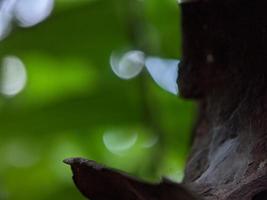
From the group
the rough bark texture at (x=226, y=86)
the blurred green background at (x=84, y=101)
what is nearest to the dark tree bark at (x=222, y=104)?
the rough bark texture at (x=226, y=86)

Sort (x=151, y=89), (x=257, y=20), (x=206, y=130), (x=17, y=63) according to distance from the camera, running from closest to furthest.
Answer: (x=257, y=20), (x=206, y=130), (x=151, y=89), (x=17, y=63)

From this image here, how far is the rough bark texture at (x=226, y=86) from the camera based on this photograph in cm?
68

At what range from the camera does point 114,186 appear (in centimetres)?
61

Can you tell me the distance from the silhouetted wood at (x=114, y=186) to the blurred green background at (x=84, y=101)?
0.84 meters

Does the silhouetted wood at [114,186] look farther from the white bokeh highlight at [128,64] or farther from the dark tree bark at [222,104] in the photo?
the white bokeh highlight at [128,64]

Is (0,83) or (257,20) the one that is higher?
(257,20)

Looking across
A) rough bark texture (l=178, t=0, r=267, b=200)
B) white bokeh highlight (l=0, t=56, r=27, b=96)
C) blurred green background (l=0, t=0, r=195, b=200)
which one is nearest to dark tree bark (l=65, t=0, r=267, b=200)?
rough bark texture (l=178, t=0, r=267, b=200)

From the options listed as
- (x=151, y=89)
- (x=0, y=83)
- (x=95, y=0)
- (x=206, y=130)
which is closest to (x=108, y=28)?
(x=95, y=0)

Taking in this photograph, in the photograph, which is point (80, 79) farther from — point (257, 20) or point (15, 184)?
point (257, 20)

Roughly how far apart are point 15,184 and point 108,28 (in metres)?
0.42

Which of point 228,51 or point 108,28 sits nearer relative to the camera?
point 228,51

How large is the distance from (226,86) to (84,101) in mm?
782

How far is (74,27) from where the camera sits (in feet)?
5.06

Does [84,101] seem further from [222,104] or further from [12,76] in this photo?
[222,104]
